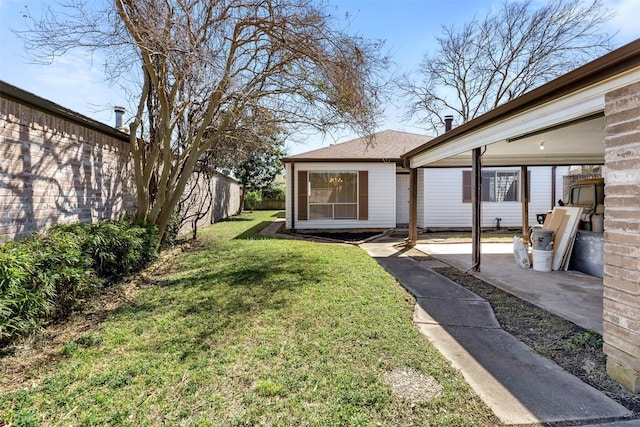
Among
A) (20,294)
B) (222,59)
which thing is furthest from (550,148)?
(20,294)

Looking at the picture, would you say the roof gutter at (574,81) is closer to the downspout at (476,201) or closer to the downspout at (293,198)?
the downspout at (476,201)

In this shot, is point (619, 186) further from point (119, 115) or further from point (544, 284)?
point (119, 115)

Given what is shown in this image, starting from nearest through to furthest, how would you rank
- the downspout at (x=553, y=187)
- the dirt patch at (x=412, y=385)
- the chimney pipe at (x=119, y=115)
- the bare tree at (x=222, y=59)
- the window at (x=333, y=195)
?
the dirt patch at (x=412, y=385), the bare tree at (x=222, y=59), the chimney pipe at (x=119, y=115), the window at (x=333, y=195), the downspout at (x=553, y=187)

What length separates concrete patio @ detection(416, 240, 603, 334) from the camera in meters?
3.87

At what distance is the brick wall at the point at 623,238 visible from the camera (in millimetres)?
2340

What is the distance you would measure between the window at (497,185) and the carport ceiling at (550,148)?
2.59 m

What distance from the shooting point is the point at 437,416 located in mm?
2068

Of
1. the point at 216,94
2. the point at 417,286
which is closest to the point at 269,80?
the point at 216,94

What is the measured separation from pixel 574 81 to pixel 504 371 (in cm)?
292

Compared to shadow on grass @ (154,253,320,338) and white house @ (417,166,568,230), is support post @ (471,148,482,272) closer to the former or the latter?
shadow on grass @ (154,253,320,338)

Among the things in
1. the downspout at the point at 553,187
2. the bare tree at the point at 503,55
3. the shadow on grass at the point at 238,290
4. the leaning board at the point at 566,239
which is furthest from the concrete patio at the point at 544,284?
the bare tree at the point at 503,55

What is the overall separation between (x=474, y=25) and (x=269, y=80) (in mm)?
14544

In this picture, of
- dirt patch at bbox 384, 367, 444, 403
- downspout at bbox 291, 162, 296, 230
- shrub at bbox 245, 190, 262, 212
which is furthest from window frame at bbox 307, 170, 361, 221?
shrub at bbox 245, 190, 262, 212

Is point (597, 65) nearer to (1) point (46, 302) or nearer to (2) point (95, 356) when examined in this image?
(2) point (95, 356)
